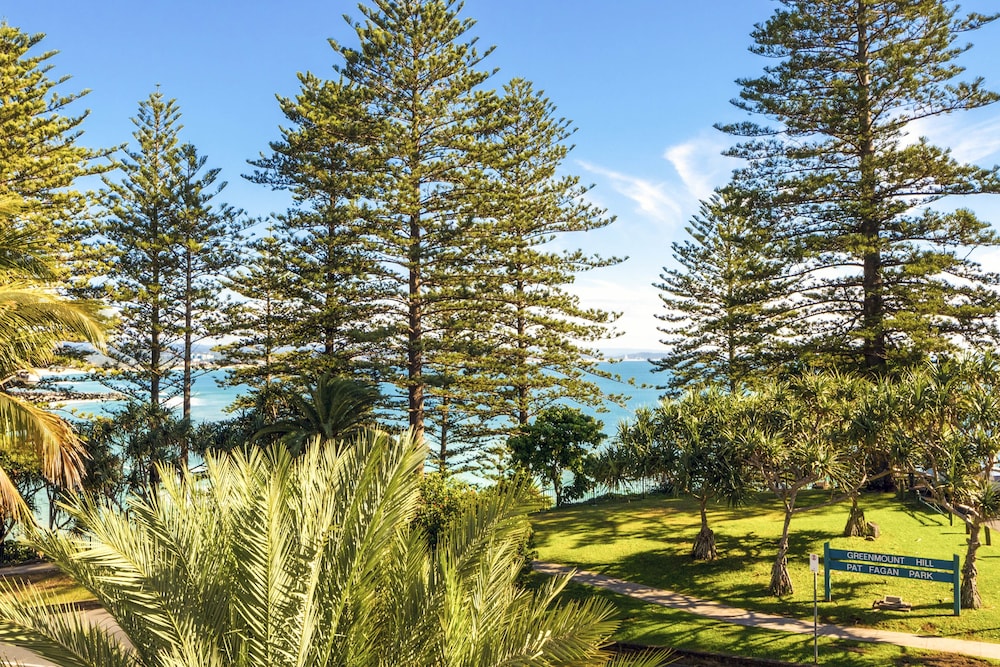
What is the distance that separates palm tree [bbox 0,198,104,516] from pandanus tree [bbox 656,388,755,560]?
10.8 m

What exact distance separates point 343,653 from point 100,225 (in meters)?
24.2

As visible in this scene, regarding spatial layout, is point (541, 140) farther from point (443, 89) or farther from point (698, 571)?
point (698, 571)

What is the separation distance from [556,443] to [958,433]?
1174cm

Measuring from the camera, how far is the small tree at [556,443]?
20.4m

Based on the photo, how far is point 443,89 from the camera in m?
20.9

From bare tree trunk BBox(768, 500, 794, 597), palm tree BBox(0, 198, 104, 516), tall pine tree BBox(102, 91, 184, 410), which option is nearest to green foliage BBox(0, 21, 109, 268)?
tall pine tree BBox(102, 91, 184, 410)

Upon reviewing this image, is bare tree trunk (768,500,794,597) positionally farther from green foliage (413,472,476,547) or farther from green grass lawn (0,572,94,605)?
green grass lawn (0,572,94,605)

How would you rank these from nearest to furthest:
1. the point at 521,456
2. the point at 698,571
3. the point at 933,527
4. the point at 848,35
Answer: the point at 698,571 → the point at 933,527 → the point at 848,35 → the point at 521,456

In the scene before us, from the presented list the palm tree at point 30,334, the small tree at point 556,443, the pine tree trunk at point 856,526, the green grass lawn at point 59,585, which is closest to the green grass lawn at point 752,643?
the pine tree trunk at point 856,526

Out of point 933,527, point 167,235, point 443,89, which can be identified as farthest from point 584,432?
point 167,235

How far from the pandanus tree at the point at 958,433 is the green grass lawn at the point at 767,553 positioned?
3.79 feet

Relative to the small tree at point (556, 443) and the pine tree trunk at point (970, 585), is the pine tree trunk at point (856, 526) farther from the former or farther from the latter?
the small tree at point (556, 443)

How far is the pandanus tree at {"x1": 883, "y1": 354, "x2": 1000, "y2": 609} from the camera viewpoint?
10.2m

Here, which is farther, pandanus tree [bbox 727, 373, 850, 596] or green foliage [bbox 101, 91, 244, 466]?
green foliage [bbox 101, 91, 244, 466]
